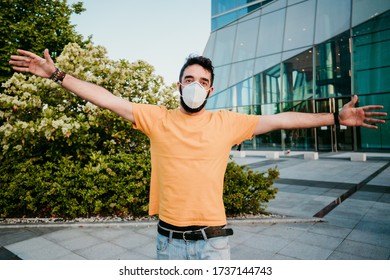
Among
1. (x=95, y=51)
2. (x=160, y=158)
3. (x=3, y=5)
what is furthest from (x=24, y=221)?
(x=3, y=5)

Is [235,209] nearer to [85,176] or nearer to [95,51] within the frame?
[85,176]

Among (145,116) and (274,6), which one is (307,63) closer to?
(274,6)

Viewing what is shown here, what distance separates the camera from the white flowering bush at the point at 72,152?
5.69 meters

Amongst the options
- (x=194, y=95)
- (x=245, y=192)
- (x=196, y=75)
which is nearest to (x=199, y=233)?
(x=194, y=95)

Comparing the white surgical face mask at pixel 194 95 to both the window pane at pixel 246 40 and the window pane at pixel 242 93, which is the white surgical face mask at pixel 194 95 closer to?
the window pane at pixel 242 93

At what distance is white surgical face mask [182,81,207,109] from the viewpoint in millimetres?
2037

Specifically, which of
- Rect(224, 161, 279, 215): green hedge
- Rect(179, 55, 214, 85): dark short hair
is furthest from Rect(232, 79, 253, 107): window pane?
Rect(179, 55, 214, 85): dark short hair

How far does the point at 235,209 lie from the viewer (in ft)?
19.9

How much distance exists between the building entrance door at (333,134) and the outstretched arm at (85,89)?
2069cm

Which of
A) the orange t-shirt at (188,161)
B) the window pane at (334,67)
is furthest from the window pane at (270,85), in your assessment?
the orange t-shirt at (188,161)

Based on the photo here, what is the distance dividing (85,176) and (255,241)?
3737 mm

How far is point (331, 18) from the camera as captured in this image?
2012 centimetres

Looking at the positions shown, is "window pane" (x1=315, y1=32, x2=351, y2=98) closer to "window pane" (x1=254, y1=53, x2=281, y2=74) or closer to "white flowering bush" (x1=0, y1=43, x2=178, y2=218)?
"window pane" (x1=254, y1=53, x2=281, y2=74)

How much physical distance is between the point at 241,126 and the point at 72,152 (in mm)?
5448
